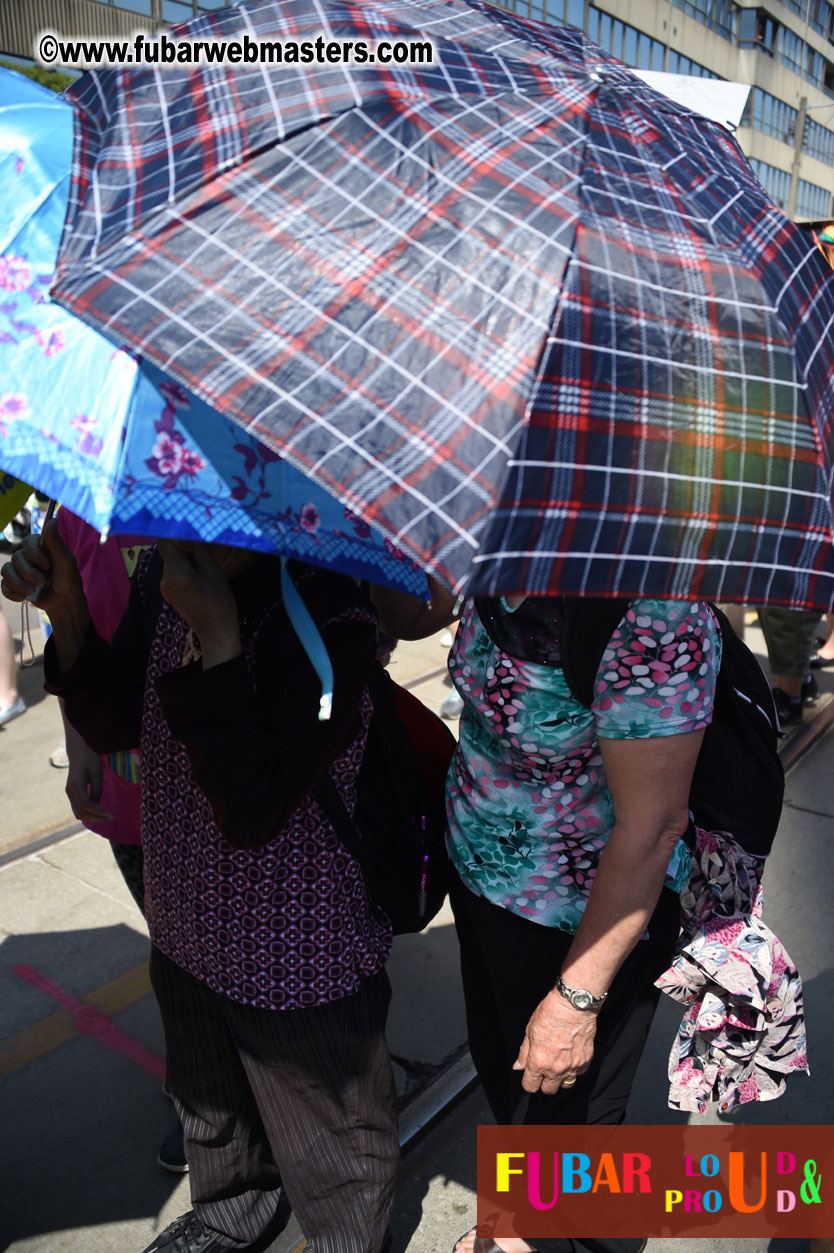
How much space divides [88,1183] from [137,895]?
718mm

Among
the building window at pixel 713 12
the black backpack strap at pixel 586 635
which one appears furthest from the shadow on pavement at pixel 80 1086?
the building window at pixel 713 12

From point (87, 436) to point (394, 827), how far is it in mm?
985

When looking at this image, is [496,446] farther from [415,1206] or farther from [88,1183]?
[88,1183]

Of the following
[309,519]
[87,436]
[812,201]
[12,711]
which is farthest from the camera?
[812,201]

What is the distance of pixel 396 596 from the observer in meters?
2.18

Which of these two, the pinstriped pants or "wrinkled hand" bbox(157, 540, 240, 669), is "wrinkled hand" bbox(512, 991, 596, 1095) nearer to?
the pinstriped pants

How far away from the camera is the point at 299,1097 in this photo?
191cm

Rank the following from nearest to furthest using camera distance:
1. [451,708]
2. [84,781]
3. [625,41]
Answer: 1. [84,781]
2. [451,708]
3. [625,41]

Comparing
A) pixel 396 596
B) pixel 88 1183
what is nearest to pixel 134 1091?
pixel 88 1183

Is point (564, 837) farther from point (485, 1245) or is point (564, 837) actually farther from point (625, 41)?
point (625, 41)

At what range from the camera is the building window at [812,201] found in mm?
47719

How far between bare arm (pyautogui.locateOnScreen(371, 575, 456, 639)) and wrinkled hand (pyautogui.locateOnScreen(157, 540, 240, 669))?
0.55m

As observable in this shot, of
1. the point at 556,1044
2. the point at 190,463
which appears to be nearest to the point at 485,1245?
the point at 556,1044

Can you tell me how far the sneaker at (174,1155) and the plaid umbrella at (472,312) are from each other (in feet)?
6.95
